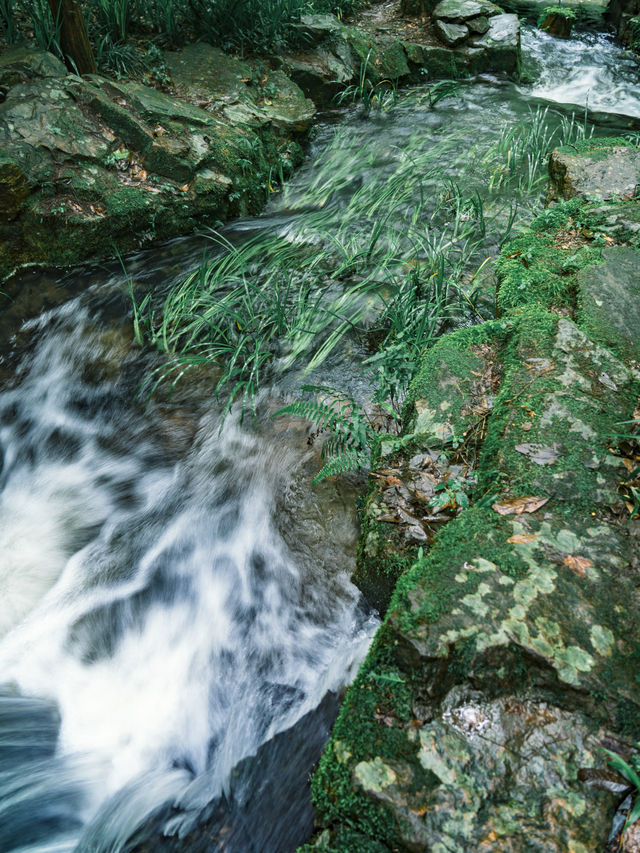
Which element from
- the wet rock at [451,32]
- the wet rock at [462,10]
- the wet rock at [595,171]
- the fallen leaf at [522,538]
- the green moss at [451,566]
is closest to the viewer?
the green moss at [451,566]

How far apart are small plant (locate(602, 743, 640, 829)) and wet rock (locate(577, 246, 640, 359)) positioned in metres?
1.92

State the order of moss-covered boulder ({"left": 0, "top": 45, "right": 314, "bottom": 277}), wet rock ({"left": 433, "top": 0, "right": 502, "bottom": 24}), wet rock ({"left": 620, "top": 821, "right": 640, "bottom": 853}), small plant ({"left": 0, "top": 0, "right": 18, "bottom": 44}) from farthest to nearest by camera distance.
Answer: wet rock ({"left": 433, "top": 0, "right": 502, "bottom": 24}) < small plant ({"left": 0, "top": 0, "right": 18, "bottom": 44}) < moss-covered boulder ({"left": 0, "top": 45, "right": 314, "bottom": 277}) < wet rock ({"left": 620, "top": 821, "right": 640, "bottom": 853})

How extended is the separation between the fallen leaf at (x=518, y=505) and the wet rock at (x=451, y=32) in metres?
8.88

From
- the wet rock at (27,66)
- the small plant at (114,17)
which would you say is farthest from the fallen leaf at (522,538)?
the small plant at (114,17)

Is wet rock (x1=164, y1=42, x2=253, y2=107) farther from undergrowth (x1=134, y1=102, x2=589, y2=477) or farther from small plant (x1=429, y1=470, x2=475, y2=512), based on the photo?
small plant (x1=429, y1=470, x2=475, y2=512)

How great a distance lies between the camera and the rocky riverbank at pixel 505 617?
5.01 feet

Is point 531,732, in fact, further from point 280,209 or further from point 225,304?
point 280,209

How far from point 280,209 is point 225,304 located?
2324 mm

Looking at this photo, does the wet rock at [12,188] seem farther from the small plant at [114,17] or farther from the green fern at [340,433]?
the green fern at [340,433]

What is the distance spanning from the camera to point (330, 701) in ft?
8.02

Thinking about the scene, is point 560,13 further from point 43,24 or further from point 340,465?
point 340,465

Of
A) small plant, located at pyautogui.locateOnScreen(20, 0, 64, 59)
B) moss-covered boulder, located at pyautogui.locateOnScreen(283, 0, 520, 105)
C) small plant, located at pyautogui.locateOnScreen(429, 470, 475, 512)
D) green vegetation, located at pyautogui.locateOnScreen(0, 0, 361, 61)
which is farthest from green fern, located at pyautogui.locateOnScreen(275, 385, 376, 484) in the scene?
moss-covered boulder, located at pyautogui.locateOnScreen(283, 0, 520, 105)

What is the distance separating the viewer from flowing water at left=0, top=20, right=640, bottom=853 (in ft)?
7.51

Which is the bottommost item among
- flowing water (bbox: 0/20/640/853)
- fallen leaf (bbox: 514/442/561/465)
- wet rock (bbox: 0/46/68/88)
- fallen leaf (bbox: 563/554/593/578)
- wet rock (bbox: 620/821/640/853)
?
flowing water (bbox: 0/20/640/853)
